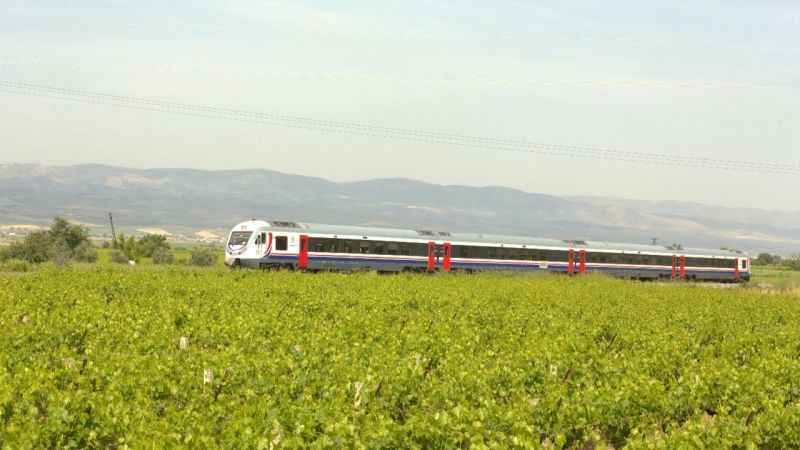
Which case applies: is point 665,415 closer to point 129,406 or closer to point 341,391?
point 341,391

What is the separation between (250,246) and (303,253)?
10.2 feet

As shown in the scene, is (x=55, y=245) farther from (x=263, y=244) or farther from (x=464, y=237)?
(x=464, y=237)

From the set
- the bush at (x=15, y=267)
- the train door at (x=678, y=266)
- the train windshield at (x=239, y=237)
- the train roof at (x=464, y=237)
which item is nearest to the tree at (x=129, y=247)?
the bush at (x=15, y=267)

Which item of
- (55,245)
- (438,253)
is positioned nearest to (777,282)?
(438,253)

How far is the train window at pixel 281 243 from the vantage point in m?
49.1

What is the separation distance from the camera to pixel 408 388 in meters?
16.3

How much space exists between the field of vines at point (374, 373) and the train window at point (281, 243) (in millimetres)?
16932

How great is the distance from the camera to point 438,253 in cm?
Result: 5647

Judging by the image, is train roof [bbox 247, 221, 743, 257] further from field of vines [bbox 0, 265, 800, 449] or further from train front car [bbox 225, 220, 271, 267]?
field of vines [bbox 0, 265, 800, 449]

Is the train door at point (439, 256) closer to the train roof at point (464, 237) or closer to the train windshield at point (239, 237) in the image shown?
the train roof at point (464, 237)

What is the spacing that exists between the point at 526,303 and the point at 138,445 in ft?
75.9

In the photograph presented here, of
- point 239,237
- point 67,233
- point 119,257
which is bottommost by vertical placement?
point 119,257

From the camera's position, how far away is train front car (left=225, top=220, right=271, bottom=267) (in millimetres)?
49219

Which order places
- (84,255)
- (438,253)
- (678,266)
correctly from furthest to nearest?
(84,255)
(678,266)
(438,253)
